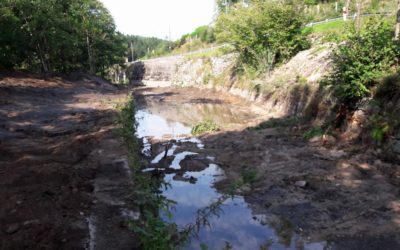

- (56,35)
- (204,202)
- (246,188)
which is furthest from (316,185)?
(56,35)

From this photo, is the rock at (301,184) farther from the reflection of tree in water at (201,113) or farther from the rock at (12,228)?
the reflection of tree in water at (201,113)

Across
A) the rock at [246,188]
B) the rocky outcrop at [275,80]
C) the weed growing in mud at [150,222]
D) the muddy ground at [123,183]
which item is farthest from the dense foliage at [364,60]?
the weed growing in mud at [150,222]

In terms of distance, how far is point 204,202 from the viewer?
912 cm

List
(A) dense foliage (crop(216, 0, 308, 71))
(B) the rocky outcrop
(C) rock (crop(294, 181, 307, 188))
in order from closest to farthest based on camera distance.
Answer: (C) rock (crop(294, 181, 307, 188)) < (B) the rocky outcrop < (A) dense foliage (crop(216, 0, 308, 71))

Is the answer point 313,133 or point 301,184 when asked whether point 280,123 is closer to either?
point 313,133

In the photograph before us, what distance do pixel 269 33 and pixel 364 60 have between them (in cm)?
1548

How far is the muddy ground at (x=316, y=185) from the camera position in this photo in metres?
7.14

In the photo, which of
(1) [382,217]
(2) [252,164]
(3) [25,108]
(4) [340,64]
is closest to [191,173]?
(2) [252,164]

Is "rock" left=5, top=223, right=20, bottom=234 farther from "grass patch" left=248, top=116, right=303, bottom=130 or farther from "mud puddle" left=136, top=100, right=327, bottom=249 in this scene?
"grass patch" left=248, top=116, right=303, bottom=130

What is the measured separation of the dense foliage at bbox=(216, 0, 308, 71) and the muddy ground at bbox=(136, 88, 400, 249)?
13415mm

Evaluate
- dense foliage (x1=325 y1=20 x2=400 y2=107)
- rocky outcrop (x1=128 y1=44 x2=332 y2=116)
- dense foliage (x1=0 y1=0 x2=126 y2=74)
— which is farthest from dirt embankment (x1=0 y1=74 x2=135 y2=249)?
dense foliage (x1=0 y1=0 x2=126 y2=74)

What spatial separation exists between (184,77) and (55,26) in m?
22.2

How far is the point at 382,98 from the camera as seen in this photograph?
11656mm

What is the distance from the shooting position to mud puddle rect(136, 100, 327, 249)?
703 cm
